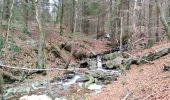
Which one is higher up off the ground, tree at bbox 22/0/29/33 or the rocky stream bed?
tree at bbox 22/0/29/33

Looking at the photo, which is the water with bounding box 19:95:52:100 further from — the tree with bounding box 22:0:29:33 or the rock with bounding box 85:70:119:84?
the tree with bounding box 22:0:29:33

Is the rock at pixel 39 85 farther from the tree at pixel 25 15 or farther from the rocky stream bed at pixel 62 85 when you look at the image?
the tree at pixel 25 15

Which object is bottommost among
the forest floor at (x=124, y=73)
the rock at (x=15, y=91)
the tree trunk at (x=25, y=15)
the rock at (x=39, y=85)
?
the rock at (x=39, y=85)

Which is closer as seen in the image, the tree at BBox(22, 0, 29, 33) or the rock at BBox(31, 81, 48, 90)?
the rock at BBox(31, 81, 48, 90)

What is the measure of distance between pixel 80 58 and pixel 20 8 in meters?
9.95

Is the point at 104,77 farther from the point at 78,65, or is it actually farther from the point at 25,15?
the point at 25,15

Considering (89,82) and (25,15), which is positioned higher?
(25,15)

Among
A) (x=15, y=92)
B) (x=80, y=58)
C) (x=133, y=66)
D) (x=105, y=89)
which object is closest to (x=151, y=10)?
(x=80, y=58)

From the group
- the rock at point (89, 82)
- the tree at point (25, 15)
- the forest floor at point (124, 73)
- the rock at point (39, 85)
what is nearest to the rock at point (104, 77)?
the rock at point (89, 82)

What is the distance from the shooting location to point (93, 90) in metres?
14.2

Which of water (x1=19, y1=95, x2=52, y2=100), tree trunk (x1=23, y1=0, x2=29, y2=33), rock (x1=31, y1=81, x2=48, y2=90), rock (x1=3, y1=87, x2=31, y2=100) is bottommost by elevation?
rock (x1=31, y1=81, x2=48, y2=90)

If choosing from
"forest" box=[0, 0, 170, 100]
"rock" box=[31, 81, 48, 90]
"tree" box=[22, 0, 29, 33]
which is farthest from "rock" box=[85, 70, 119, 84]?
"tree" box=[22, 0, 29, 33]

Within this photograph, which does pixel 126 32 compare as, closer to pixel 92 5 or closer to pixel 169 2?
pixel 169 2

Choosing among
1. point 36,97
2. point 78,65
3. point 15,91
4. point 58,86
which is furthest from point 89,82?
point 78,65
